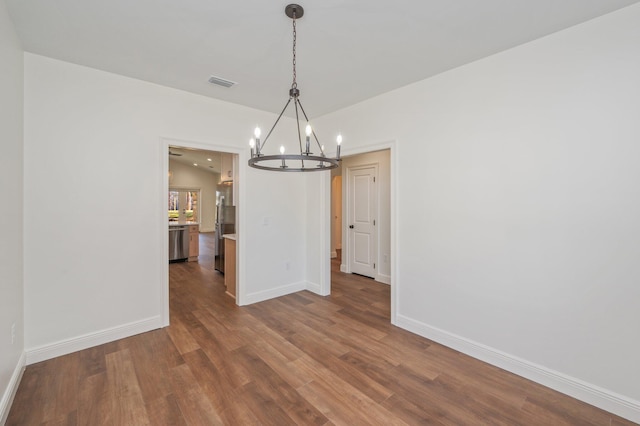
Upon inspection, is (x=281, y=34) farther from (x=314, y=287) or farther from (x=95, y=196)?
(x=314, y=287)

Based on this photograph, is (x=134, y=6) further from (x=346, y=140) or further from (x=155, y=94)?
(x=346, y=140)

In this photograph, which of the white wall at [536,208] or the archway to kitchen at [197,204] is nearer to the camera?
the white wall at [536,208]

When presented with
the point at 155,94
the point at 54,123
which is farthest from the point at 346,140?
the point at 54,123

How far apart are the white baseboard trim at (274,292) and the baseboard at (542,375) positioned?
6.72 ft

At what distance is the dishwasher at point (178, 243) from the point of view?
6.56 meters

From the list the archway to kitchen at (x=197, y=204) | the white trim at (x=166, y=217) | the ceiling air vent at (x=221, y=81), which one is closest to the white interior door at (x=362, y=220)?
the archway to kitchen at (x=197, y=204)

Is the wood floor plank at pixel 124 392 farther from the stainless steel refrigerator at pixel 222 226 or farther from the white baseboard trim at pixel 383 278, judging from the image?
the white baseboard trim at pixel 383 278

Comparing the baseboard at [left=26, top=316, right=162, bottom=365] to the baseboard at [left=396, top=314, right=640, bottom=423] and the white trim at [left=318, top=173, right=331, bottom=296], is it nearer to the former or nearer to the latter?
the white trim at [left=318, top=173, right=331, bottom=296]

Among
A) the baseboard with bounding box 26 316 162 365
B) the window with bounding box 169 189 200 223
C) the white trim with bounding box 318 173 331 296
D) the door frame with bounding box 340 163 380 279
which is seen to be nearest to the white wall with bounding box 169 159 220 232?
the window with bounding box 169 189 200 223

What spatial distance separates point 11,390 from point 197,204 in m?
12.5

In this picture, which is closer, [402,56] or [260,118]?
[402,56]

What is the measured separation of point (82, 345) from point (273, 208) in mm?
2621

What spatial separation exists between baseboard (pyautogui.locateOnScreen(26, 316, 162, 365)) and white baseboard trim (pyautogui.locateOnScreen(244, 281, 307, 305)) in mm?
1173

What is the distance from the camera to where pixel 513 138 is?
2377 mm
